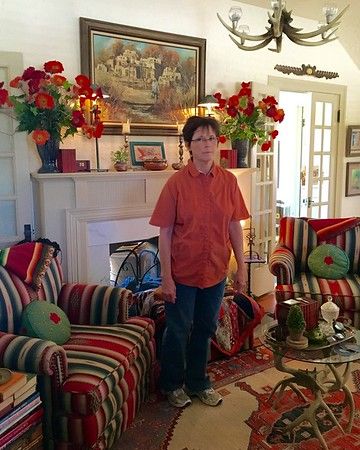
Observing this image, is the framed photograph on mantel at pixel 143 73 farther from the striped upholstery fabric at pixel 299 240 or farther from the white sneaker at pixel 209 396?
the white sneaker at pixel 209 396

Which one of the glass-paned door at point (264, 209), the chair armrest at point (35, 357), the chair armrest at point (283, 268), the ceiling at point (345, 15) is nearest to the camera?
the chair armrest at point (35, 357)

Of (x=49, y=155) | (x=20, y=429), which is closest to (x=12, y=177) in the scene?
(x=49, y=155)

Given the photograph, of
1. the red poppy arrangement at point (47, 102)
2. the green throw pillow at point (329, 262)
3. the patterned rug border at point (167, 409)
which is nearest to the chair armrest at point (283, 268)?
the green throw pillow at point (329, 262)

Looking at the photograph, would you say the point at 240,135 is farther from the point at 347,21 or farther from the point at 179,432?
the point at 179,432

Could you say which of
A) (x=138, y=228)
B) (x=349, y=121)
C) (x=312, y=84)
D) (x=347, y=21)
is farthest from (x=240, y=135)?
(x=349, y=121)

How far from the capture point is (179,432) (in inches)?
86.8

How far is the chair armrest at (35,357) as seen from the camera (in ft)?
6.02

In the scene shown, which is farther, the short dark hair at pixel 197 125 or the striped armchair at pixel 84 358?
the short dark hair at pixel 197 125

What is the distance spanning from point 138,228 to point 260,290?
152cm

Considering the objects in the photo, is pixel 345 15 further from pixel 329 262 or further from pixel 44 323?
pixel 44 323

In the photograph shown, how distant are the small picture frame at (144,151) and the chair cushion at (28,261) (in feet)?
4.22

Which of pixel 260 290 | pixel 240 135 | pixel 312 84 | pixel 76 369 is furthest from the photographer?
pixel 312 84

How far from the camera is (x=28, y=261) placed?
2.36 metres

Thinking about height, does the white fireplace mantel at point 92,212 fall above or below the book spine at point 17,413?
above
